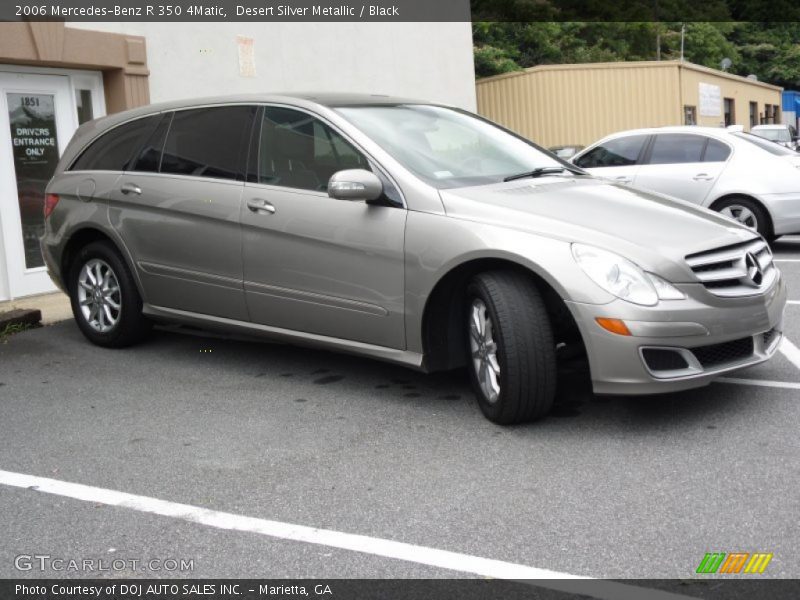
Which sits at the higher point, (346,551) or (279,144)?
(279,144)

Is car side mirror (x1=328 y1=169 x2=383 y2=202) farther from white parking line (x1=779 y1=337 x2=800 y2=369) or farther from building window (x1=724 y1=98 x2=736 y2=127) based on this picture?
building window (x1=724 y1=98 x2=736 y2=127)

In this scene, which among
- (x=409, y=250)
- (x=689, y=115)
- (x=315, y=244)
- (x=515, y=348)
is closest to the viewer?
(x=515, y=348)

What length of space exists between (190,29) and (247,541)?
8.67 meters

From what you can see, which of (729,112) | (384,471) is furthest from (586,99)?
(384,471)

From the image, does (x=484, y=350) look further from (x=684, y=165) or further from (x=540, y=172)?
(x=684, y=165)

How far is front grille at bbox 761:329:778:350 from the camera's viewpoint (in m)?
4.80

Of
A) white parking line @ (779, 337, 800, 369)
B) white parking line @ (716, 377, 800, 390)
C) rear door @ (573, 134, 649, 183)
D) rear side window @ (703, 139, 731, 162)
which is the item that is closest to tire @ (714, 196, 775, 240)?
rear side window @ (703, 139, 731, 162)

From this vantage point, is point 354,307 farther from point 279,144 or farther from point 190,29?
point 190,29

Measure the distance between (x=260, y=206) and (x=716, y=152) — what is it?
711 centimetres

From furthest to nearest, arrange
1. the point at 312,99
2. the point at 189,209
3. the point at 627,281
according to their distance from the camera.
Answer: the point at 189,209, the point at 312,99, the point at 627,281

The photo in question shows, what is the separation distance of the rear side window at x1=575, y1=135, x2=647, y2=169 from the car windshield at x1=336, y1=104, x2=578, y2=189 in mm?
5894

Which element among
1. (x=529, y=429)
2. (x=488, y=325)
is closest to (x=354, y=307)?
(x=488, y=325)

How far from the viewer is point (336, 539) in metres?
3.57

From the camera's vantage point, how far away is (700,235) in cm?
473
